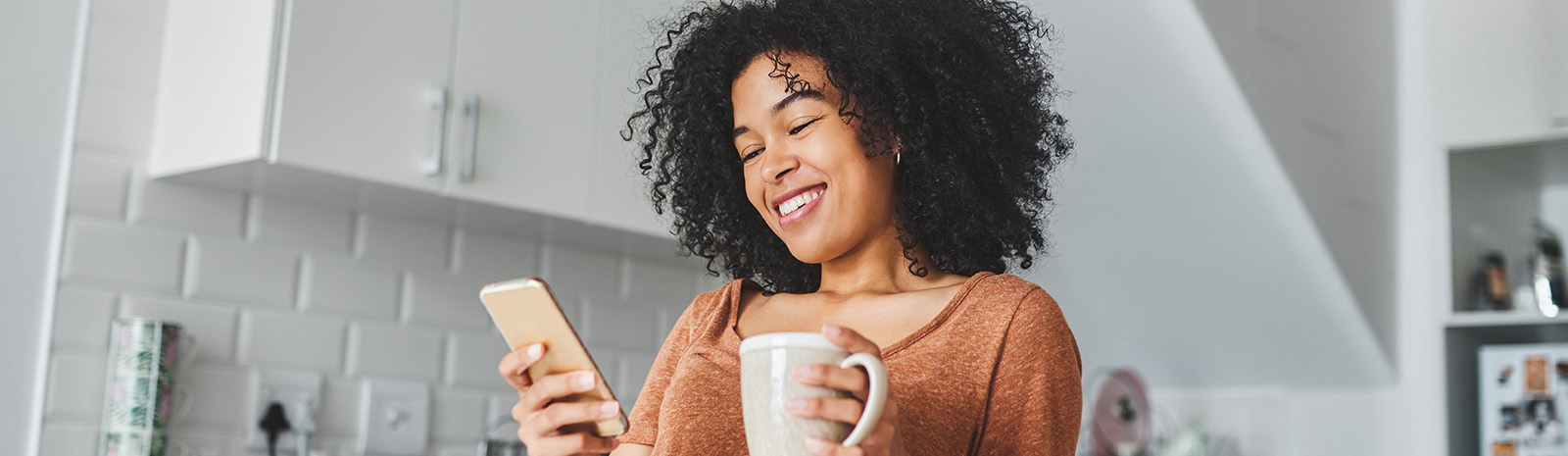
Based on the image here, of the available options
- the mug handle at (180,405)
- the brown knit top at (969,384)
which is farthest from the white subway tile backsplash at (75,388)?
the brown knit top at (969,384)

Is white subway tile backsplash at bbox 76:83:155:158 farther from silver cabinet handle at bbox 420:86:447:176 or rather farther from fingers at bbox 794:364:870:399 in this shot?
fingers at bbox 794:364:870:399

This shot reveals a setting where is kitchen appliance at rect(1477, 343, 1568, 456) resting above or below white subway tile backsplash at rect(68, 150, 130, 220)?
below

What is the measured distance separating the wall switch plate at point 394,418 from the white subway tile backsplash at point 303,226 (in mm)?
268

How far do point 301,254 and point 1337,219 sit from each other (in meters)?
2.16

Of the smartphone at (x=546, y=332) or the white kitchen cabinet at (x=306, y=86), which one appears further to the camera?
the white kitchen cabinet at (x=306, y=86)

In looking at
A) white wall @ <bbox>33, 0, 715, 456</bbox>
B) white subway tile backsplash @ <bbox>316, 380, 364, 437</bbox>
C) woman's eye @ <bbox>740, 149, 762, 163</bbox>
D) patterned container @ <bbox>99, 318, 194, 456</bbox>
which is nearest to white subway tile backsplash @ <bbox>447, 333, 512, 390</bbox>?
white wall @ <bbox>33, 0, 715, 456</bbox>

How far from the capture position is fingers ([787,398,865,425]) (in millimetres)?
750

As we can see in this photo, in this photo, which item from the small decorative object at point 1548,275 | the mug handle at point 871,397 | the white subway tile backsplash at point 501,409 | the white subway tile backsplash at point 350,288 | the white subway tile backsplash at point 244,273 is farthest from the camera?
the small decorative object at point 1548,275

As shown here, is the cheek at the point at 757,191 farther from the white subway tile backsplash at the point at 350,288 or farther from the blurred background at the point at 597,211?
the white subway tile backsplash at the point at 350,288

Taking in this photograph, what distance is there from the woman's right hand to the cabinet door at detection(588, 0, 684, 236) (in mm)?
1499

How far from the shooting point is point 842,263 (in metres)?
1.16

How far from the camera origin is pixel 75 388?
2.09 metres

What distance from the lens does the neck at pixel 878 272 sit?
3.78ft

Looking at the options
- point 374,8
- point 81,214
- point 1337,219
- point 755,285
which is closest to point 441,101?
point 374,8
